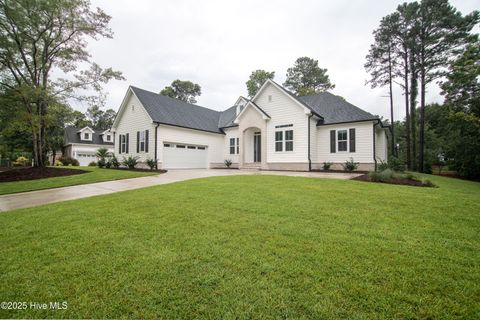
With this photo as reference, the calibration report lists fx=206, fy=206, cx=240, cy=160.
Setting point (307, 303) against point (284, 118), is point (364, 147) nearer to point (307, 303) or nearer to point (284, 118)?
point (284, 118)

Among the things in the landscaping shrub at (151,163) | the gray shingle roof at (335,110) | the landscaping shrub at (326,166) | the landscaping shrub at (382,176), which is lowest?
the landscaping shrub at (382,176)

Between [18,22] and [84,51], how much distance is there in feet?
11.3

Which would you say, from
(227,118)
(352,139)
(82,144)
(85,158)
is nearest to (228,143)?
(227,118)

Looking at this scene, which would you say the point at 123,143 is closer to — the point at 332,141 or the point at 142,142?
the point at 142,142

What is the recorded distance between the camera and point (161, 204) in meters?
5.02

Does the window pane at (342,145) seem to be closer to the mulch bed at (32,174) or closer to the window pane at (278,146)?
the window pane at (278,146)

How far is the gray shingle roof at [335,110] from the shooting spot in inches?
571

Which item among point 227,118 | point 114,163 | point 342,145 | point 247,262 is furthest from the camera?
point 227,118

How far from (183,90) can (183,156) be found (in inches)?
907

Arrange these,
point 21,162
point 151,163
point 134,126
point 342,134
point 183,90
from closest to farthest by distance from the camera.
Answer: point 342,134, point 151,163, point 134,126, point 21,162, point 183,90

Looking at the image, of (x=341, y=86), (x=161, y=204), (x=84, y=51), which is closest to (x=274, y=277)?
(x=161, y=204)

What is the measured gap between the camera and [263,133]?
16.0 m

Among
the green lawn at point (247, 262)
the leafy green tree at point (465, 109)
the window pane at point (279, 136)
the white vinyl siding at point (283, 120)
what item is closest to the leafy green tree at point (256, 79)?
the white vinyl siding at point (283, 120)

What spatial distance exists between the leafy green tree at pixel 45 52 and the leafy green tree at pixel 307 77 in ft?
83.9
